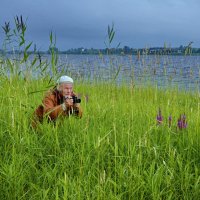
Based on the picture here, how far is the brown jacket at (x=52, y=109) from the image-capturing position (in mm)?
4105

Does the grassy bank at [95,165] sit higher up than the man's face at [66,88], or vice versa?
the man's face at [66,88]

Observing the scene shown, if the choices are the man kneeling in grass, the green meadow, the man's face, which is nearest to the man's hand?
the man kneeling in grass

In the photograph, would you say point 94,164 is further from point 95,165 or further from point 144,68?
point 144,68

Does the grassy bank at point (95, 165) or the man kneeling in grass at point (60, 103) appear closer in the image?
the grassy bank at point (95, 165)

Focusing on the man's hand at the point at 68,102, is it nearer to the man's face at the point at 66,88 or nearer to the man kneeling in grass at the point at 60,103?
the man kneeling in grass at the point at 60,103

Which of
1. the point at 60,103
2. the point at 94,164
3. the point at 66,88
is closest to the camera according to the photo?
the point at 94,164

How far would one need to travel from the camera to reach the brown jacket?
4.11 m

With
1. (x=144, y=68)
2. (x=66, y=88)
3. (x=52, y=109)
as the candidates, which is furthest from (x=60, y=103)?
(x=144, y=68)

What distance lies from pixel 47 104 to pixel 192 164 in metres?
1.96

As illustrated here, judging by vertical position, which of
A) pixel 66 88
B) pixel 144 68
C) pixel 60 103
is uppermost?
pixel 144 68

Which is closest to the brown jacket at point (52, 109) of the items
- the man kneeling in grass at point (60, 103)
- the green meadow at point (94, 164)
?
the man kneeling in grass at point (60, 103)

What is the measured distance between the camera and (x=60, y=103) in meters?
4.53

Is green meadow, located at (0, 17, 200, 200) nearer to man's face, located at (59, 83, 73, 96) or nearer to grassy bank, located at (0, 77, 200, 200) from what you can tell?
grassy bank, located at (0, 77, 200, 200)

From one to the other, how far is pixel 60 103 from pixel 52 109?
53 centimetres
